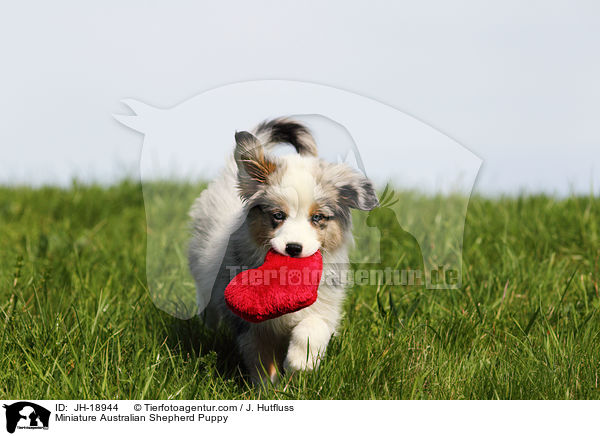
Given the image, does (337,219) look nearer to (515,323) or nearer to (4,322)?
(515,323)

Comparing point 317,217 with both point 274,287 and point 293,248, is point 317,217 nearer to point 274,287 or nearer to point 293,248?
point 293,248

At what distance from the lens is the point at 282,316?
2945 millimetres

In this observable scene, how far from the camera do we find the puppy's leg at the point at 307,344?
9.05 feet

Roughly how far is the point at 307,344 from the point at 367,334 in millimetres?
492

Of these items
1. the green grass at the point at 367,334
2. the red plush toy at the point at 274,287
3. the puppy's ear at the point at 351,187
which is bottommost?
the green grass at the point at 367,334

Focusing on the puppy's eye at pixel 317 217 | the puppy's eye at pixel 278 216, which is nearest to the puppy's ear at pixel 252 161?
the puppy's eye at pixel 278 216

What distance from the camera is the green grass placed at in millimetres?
2660

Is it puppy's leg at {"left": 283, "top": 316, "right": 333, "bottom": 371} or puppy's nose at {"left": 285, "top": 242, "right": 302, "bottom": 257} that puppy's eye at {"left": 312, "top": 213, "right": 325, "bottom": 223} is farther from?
puppy's leg at {"left": 283, "top": 316, "right": 333, "bottom": 371}

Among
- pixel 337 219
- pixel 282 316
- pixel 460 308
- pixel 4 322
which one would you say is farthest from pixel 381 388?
pixel 4 322

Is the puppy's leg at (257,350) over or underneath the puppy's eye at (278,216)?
underneath

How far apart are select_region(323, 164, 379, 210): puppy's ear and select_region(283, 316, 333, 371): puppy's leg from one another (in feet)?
1.97
